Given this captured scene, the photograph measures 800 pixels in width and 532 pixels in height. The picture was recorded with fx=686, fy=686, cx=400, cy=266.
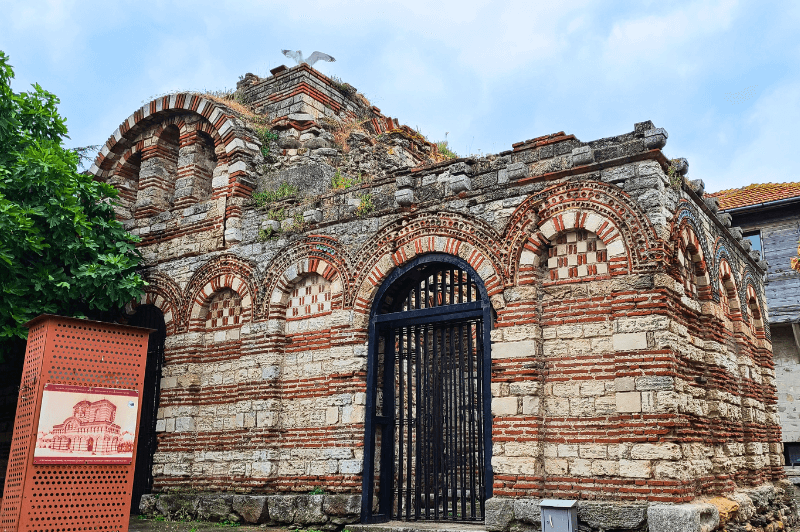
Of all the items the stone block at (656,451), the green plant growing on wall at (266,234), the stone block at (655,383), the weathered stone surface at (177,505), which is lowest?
the weathered stone surface at (177,505)

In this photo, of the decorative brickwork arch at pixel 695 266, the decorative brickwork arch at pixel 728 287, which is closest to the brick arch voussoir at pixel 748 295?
the decorative brickwork arch at pixel 728 287

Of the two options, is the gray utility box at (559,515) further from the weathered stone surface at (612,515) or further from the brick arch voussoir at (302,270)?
the brick arch voussoir at (302,270)

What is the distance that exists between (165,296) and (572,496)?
680cm

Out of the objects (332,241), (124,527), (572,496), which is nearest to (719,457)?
(572,496)

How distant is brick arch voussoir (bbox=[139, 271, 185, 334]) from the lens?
404 inches

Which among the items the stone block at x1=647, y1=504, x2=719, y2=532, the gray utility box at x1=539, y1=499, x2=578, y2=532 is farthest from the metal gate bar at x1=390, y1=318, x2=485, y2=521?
the stone block at x1=647, y1=504, x2=719, y2=532

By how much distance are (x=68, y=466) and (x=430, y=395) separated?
3905 millimetres

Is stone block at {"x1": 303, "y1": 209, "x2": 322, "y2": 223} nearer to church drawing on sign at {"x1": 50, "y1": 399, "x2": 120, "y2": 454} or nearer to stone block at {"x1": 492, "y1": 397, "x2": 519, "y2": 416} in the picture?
church drawing on sign at {"x1": 50, "y1": 399, "x2": 120, "y2": 454}

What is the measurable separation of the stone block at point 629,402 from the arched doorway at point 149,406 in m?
6.62

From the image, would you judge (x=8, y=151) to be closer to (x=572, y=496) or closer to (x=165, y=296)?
(x=165, y=296)

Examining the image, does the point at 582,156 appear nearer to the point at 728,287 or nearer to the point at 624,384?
the point at 624,384

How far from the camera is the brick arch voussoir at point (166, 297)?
10.3m

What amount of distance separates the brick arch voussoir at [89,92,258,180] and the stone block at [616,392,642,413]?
6.77 metres

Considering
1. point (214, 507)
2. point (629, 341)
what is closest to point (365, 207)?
point (629, 341)
